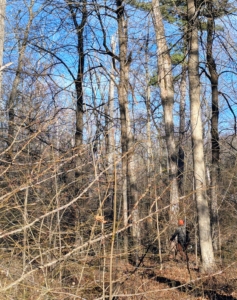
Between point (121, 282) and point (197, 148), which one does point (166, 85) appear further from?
point (121, 282)

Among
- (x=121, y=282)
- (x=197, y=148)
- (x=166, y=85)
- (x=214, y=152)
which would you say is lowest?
(x=121, y=282)

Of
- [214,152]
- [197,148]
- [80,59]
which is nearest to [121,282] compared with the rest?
[197,148]

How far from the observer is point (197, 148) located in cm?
989

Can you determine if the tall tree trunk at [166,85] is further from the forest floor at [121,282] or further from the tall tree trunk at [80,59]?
the forest floor at [121,282]

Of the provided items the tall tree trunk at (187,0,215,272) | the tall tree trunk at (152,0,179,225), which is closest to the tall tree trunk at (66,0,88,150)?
the tall tree trunk at (152,0,179,225)

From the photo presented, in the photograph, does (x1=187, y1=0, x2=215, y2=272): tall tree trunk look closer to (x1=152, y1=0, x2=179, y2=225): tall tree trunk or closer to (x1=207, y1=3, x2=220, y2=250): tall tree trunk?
(x1=152, y1=0, x2=179, y2=225): tall tree trunk

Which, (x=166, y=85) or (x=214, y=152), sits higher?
(x=166, y=85)

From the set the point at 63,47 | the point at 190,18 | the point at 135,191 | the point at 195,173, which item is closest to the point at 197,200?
the point at 195,173

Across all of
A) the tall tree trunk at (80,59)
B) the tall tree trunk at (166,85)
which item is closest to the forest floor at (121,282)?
the tall tree trunk at (166,85)

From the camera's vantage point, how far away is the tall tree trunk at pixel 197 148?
31.2 ft

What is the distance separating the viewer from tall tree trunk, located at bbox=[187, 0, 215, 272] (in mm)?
9508

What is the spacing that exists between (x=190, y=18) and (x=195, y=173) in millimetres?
3729

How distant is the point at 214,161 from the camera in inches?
591

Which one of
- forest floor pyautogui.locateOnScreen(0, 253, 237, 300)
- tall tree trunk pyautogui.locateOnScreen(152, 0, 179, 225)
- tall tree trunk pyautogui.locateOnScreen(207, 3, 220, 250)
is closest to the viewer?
forest floor pyautogui.locateOnScreen(0, 253, 237, 300)
